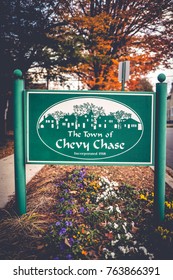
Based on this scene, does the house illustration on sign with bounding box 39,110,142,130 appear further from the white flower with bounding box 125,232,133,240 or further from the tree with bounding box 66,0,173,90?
the tree with bounding box 66,0,173,90

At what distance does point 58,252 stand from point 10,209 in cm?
124

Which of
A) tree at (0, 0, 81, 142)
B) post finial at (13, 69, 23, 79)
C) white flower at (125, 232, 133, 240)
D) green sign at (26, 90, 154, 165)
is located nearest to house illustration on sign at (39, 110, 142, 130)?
green sign at (26, 90, 154, 165)

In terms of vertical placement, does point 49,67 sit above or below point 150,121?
above

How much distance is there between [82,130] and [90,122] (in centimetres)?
14

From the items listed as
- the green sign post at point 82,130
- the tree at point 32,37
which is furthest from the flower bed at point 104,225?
the tree at point 32,37

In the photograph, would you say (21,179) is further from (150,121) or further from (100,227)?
(150,121)

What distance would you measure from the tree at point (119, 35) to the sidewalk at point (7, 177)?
18.3 feet

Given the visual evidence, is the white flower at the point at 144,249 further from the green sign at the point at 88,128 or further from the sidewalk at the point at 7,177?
the sidewalk at the point at 7,177

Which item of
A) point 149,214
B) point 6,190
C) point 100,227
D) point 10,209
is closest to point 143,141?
point 149,214

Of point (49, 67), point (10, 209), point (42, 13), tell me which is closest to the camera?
point (10, 209)

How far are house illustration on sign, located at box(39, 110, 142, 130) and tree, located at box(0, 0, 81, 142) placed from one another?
7.12 m

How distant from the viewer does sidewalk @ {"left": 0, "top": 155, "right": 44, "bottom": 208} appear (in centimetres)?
370
